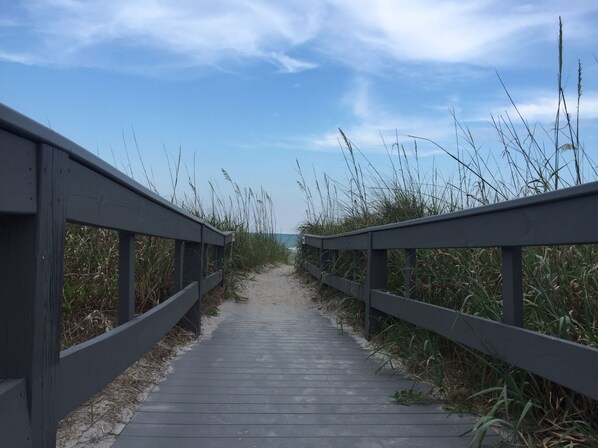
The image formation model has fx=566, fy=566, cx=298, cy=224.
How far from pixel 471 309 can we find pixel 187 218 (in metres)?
2.21

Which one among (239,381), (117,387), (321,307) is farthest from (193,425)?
(321,307)

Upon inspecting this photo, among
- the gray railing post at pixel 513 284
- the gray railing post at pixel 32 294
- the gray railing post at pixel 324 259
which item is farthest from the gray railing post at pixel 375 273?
the gray railing post at pixel 32 294

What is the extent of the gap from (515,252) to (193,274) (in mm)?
3388

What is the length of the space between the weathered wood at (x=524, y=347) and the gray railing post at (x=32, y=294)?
1699mm

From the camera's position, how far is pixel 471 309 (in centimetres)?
334

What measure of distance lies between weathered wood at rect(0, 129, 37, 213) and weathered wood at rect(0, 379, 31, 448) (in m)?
0.45

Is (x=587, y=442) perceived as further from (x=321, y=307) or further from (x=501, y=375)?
(x=321, y=307)

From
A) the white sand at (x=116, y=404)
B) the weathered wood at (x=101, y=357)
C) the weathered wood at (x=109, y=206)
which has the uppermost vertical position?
the weathered wood at (x=109, y=206)

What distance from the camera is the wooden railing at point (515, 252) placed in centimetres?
188

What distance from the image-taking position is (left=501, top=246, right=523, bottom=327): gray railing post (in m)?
2.39

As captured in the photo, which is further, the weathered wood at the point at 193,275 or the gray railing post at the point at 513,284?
the weathered wood at the point at 193,275

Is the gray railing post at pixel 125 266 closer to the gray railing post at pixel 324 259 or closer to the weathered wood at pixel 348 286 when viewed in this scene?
the weathered wood at pixel 348 286

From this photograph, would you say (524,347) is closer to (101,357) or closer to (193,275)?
(101,357)

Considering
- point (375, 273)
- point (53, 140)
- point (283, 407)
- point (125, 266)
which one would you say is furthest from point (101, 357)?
point (375, 273)
